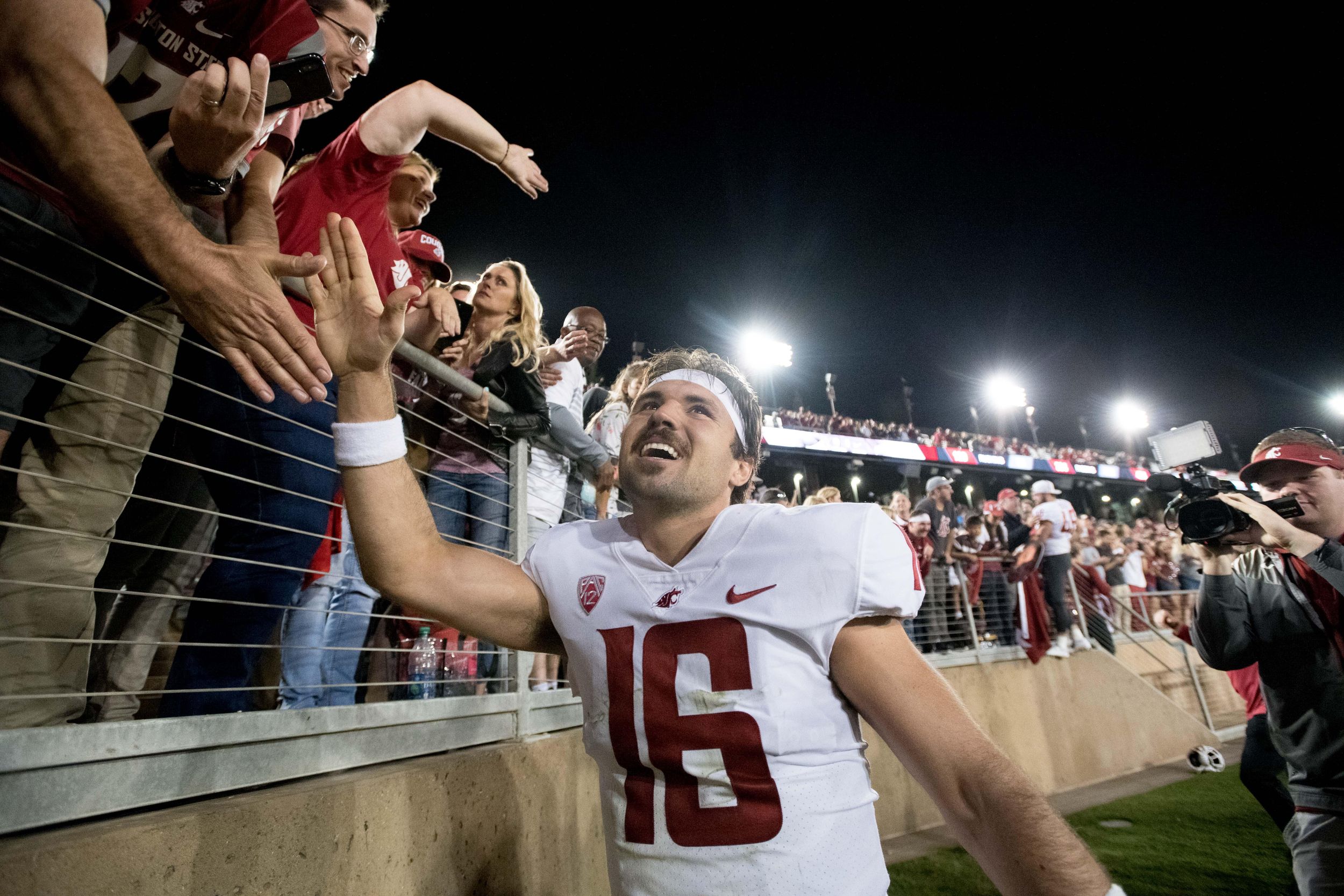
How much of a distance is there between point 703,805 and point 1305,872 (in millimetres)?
2906

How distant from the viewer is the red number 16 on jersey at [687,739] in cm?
141

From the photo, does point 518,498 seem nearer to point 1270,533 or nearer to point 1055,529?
point 1270,533

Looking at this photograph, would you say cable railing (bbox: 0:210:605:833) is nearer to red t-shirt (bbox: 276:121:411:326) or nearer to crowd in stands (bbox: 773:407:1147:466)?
red t-shirt (bbox: 276:121:411:326)

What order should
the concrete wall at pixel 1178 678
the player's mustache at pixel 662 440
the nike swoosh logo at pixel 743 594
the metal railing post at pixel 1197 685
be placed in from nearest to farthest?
the nike swoosh logo at pixel 743 594, the player's mustache at pixel 662 440, the metal railing post at pixel 1197 685, the concrete wall at pixel 1178 678

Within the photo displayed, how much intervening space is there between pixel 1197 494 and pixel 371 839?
3.82 metres

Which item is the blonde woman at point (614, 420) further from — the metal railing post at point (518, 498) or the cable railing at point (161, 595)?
the cable railing at point (161, 595)

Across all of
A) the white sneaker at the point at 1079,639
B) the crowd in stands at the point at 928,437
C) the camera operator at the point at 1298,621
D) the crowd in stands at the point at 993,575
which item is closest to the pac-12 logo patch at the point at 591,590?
the camera operator at the point at 1298,621

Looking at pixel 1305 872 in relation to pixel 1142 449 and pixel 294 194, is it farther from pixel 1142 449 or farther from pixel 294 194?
pixel 1142 449

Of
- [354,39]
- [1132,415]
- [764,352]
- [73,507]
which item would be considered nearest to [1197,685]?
[354,39]

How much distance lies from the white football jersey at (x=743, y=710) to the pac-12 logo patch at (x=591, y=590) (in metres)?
0.02

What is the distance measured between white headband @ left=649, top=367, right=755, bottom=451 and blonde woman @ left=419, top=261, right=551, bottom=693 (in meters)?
1.03

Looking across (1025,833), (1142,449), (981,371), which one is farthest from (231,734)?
(1142,449)

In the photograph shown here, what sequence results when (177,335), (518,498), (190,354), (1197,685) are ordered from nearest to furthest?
(177,335) → (190,354) → (518,498) → (1197,685)

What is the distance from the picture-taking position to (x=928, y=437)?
3192 centimetres
